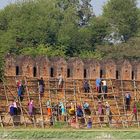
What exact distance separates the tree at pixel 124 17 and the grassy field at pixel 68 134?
33.4 metres

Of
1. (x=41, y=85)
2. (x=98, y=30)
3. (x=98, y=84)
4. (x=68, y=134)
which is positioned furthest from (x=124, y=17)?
(x=68, y=134)

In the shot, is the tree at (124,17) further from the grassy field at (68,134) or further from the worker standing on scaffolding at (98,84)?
the grassy field at (68,134)

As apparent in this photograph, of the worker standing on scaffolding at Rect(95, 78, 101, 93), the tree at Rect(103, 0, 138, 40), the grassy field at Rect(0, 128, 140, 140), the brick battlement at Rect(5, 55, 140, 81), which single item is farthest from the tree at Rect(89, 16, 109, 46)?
the grassy field at Rect(0, 128, 140, 140)

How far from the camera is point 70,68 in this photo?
40750 mm

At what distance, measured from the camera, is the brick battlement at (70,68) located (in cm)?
3981

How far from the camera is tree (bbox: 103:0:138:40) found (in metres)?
67.6

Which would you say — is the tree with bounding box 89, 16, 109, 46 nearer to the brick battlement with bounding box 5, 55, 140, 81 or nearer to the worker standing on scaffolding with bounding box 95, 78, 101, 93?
the brick battlement with bounding box 5, 55, 140, 81

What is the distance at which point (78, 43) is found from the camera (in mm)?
60781

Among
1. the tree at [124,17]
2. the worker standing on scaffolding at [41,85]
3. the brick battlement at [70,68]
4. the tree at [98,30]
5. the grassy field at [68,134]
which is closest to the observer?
the grassy field at [68,134]

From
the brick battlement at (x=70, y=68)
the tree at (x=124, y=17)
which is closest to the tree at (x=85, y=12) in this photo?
the tree at (x=124, y=17)

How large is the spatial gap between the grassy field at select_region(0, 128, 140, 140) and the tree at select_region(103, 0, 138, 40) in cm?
3340

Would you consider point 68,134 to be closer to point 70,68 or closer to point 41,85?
point 41,85

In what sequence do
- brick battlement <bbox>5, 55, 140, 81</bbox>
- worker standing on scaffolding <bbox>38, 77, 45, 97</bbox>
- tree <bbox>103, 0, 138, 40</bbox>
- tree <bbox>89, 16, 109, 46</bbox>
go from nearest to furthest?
1. worker standing on scaffolding <bbox>38, 77, 45, 97</bbox>
2. brick battlement <bbox>5, 55, 140, 81</bbox>
3. tree <bbox>89, 16, 109, 46</bbox>
4. tree <bbox>103, 0, 138, 40</bbox>

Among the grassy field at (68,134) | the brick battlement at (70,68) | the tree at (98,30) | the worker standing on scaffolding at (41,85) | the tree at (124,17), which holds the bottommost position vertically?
the grassy field at (68,134)
